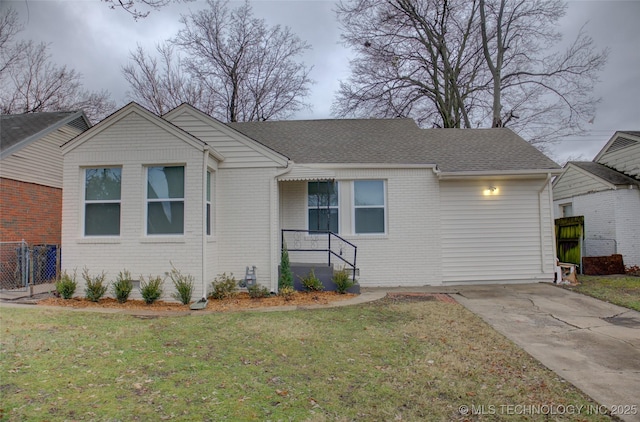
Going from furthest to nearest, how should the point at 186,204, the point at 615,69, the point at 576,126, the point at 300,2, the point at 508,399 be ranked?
the point at 576,126 < the point at 615,69 < the point at 300,2 < the point at 186,204 < the point at 508,399

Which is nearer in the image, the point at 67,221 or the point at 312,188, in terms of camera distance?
the point at 67,221

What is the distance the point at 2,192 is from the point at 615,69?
26.0 metres

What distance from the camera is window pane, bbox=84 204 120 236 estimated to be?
26.0 ft

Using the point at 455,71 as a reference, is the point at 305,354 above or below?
below

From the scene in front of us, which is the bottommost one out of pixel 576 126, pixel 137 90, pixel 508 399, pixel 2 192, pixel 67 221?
pixel 508 399

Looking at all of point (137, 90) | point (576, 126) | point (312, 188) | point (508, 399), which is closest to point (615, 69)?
point (576, 126)

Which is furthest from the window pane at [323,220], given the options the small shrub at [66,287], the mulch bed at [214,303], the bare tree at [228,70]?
the bare tree at [228,70]

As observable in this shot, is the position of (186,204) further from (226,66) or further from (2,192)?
(226,66)

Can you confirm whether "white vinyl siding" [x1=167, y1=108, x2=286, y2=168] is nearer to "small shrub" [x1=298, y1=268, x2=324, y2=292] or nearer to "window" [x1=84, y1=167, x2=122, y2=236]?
"window" [x1=84, y1=167, x2=122, y2=236]

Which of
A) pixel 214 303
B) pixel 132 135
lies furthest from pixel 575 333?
pixel 132 135

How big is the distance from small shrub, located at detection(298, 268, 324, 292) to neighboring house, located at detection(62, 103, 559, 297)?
798 millimetres

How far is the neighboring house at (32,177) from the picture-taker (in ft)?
33.1

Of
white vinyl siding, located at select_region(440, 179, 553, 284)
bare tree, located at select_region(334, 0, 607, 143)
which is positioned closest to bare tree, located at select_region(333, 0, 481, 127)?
bare tree, located at select_region(334, 0, 607, 143)

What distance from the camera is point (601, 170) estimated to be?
14.2 m
